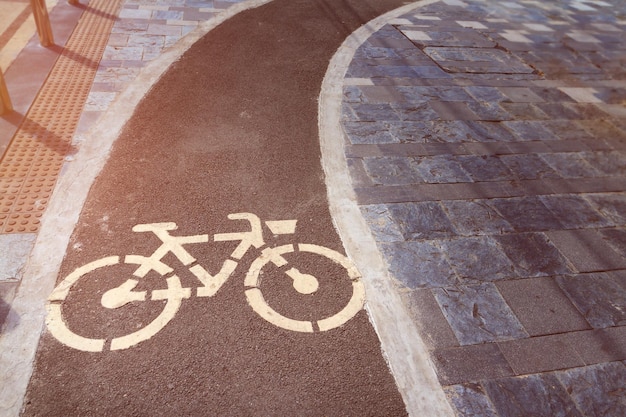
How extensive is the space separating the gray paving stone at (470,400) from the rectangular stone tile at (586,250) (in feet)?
6.55

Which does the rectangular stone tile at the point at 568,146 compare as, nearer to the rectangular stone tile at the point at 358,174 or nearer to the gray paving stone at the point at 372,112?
the gray paving stone at the point at 372,112

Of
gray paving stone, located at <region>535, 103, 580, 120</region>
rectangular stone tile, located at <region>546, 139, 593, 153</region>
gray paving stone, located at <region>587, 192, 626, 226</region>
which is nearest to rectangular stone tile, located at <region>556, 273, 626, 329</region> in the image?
gray paving stone, located at <region>587, 192, 626, 226</region>

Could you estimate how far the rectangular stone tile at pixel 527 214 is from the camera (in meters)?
5.22

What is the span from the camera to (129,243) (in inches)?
176

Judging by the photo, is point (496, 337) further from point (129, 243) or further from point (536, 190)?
point (129, 243)

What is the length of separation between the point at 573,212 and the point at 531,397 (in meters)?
2.81

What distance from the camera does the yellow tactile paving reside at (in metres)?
4.78

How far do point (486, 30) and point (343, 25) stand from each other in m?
3.32

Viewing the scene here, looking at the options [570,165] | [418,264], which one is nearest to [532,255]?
[418,264]

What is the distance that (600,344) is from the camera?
13.0 feet

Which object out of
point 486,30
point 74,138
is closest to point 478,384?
point 74,138

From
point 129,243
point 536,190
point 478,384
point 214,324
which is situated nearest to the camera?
point 478,384

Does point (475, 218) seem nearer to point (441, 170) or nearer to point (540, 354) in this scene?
point (441, 170)

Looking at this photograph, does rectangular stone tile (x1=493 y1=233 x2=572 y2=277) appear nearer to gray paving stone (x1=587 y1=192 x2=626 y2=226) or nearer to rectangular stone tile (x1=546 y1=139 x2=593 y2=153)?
gray paving stone (x1=587 y1=192 x2=626 y2=226)
